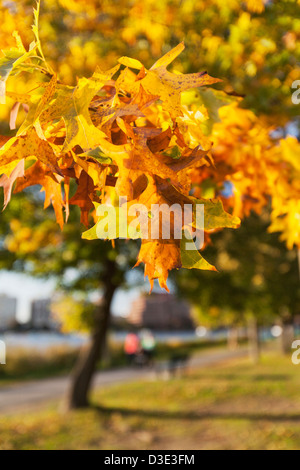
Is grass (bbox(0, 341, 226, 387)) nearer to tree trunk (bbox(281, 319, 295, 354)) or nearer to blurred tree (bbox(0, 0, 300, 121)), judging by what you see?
tree trunk (bbox(281, 319, 295, 354))

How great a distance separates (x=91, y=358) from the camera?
9.64m

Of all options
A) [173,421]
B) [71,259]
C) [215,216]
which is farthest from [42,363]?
[215,216]

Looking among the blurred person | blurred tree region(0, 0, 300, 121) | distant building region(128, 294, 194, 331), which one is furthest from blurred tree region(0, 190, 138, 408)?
distant building region(128, 294, 194, 331)

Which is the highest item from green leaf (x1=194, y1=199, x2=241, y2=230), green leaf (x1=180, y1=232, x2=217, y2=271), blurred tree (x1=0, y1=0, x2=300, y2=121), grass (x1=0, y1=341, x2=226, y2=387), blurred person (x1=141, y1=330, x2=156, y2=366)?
blurred tree (x1=0, y1=0, x2=300, y2=121)

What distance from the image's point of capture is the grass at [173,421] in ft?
22.5

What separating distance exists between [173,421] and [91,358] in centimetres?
239

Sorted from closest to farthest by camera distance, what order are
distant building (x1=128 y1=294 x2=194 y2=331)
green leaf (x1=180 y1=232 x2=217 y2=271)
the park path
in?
1. green leaf (x1=180 y1=232 x2=217 y2=271)
2. the park path
3. distant building (x1=128 y1=294 x2=194 y2=331)

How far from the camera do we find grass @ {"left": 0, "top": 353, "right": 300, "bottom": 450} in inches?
270

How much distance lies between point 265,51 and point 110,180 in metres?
3.00

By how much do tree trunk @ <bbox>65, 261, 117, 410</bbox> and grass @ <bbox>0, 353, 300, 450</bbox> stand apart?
35 centimetres

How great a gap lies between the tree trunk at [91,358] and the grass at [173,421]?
0.35 metres

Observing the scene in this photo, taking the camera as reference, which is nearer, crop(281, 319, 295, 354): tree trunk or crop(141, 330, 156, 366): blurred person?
crop(141, 330, 156, 366): blurred person
